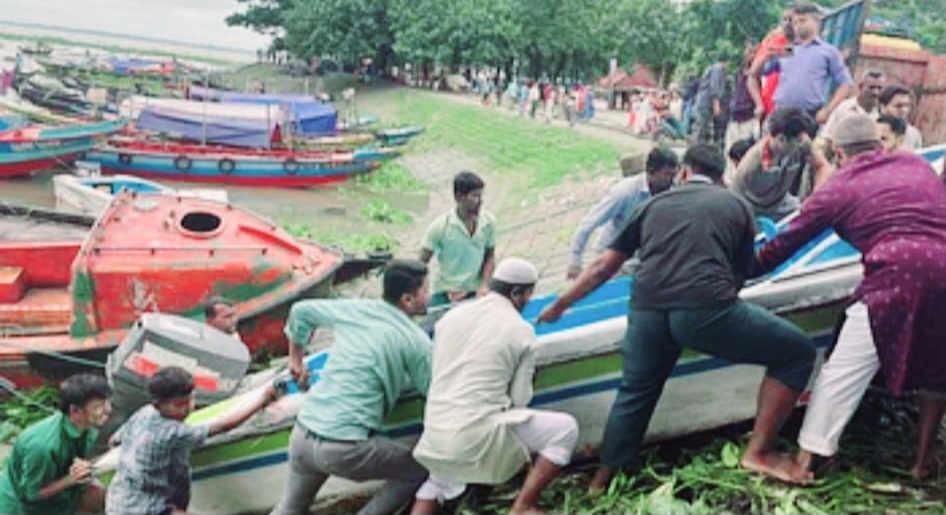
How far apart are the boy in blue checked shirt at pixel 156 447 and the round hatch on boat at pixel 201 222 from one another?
14.8ft

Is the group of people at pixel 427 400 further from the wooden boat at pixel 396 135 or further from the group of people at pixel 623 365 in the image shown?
the wooden boat at pixel 396 135

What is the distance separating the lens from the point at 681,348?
3.75 meters

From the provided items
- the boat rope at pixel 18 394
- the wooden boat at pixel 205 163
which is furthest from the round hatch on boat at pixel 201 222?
the wooden boat at pixel 205 163

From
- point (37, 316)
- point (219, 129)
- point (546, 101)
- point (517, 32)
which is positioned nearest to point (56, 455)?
point (37, 316)

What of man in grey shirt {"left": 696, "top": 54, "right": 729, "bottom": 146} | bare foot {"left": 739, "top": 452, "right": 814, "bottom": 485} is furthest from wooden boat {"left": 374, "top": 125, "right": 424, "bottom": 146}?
bare foot {"left": 739, "top": 452, "right": 814, "bottom": 485}

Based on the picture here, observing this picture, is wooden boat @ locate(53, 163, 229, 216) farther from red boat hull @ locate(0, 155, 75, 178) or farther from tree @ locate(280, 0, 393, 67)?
tree @ locate(280, 0, 393, 67)

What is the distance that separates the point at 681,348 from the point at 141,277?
5443 mm

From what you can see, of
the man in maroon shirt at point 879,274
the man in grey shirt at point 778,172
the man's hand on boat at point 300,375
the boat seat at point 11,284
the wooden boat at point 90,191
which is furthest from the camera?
the wooden boat at point 90,191

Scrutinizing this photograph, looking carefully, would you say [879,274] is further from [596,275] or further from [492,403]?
[492,403]

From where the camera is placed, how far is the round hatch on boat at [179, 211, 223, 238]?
335 inches

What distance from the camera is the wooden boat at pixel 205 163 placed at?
69.7 feet

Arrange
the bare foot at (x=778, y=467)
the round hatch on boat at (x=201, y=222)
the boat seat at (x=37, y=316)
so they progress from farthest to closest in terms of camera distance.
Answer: the round hatch on boat at (x=201, y=222) < the boat seat at (x=37, y=316) < the bare foot at (x=778, y=467)

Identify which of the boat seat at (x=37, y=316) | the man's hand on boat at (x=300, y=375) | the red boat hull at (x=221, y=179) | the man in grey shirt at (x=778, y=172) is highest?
the man in grey shirt at (x=778, y=172)

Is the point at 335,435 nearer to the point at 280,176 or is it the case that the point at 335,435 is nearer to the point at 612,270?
the point at 612,270
